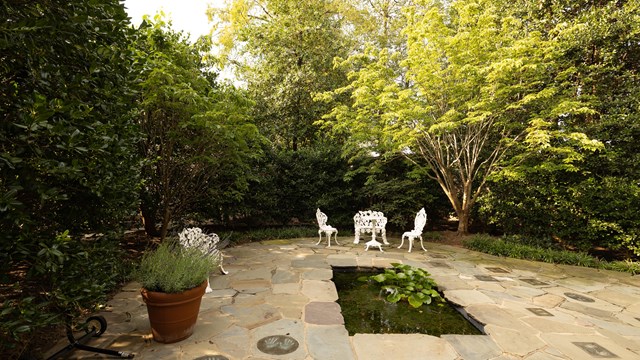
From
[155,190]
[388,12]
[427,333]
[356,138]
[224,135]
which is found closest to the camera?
[427,333]

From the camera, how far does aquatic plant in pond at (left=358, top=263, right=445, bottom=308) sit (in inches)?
169

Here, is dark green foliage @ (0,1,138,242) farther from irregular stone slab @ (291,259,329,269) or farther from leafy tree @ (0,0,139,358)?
irregular stone slab @ (291,259,329,269)

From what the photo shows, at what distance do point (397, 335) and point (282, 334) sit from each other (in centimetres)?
129

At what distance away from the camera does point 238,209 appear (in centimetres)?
872

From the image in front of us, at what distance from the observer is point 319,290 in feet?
14.8

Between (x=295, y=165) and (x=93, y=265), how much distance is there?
7.33 m

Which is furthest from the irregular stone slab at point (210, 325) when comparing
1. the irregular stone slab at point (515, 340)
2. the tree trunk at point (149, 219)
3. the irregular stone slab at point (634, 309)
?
the irregular stone slab at point (634, 309)

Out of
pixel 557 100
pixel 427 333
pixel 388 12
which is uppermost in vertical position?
pixel 388 12

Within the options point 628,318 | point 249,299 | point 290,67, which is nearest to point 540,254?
point 628,318

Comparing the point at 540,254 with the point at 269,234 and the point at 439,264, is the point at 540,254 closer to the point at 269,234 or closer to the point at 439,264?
the point at 439,264

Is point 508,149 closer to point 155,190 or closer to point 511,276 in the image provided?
point 511,276

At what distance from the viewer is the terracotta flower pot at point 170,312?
288 centimetres

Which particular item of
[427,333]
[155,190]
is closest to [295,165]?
[155,190]

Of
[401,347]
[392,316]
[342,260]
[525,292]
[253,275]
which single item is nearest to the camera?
[401,347]
